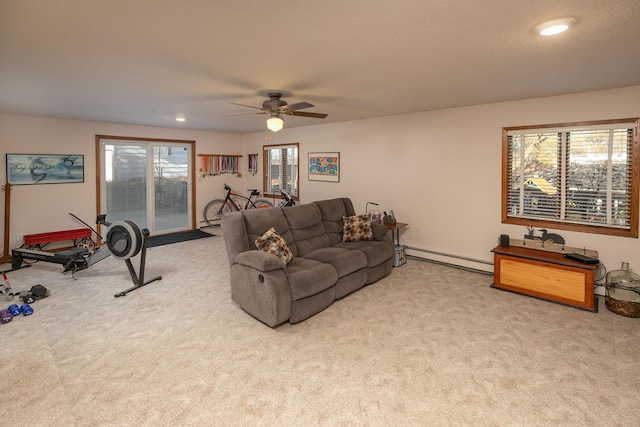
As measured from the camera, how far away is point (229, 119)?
19.5ft

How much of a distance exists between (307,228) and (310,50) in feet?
7.70

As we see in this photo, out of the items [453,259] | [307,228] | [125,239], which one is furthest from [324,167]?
[125,239]

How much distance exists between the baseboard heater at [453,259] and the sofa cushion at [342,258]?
5.58ft

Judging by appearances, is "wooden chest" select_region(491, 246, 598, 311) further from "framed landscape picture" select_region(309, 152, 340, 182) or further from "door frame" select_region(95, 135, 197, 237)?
"door frame" select_region(95, 135, 197, 237)

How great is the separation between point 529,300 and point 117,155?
7.24 metres

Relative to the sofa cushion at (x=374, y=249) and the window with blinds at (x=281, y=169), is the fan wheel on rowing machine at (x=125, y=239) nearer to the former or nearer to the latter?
the sofa cushion at (x=374, y=249)

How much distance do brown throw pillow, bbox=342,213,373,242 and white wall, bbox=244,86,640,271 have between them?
1144mm

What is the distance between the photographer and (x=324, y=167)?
21.8 feet

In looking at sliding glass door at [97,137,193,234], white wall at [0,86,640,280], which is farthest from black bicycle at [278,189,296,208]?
sliding glass door at [97,137,193,234]

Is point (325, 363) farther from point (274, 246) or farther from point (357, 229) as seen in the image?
point (357, 229)

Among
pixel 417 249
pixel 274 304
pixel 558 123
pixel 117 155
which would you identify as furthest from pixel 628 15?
pixel 117 155

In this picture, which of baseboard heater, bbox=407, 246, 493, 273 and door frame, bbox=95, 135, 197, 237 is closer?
baseboard heater, bbox=407, 246, 493, 273

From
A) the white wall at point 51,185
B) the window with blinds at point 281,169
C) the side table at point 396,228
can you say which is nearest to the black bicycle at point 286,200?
the window with blinds at point 281,169

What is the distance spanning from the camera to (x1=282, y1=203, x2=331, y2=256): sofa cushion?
418 cm
